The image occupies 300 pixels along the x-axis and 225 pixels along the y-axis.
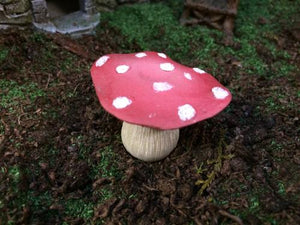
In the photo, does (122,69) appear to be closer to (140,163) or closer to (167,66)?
(167,66)

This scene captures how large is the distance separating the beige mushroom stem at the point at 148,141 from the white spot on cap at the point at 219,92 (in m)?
0.35

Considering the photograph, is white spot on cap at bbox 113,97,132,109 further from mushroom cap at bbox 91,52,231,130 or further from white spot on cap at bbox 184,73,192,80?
white spot on cap at bbox 184,73,192,80

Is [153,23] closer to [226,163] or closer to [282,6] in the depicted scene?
[282,6]

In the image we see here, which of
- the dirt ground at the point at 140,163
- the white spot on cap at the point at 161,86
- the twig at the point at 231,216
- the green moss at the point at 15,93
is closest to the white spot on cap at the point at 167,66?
the white spot on cap at the point at 161,86

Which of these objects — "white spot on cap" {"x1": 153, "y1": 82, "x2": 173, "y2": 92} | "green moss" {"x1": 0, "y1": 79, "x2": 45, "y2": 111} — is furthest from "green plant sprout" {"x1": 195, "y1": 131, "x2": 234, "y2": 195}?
"green moss" {"x1": 0, "y1": 79, "x2": 45, "y2": 111}

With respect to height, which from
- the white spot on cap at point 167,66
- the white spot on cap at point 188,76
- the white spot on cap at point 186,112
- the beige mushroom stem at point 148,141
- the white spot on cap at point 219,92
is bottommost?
the beige mushroom stem at point 148,141

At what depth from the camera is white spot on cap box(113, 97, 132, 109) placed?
1599 millimetres

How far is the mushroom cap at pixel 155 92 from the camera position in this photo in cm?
157

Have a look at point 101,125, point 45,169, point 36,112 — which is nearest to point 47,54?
point 36,112

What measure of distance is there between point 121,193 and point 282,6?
7.94ft

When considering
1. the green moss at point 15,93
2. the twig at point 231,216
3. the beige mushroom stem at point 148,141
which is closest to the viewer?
the twig at point 231,216

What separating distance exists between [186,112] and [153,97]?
17 cm

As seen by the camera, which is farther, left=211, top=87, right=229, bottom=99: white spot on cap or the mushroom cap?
left=211, top=87, right=229, bottom=99: white spot on cap

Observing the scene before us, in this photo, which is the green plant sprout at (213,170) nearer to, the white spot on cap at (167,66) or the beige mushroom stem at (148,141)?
the beige mushroom stem at (148,141)
